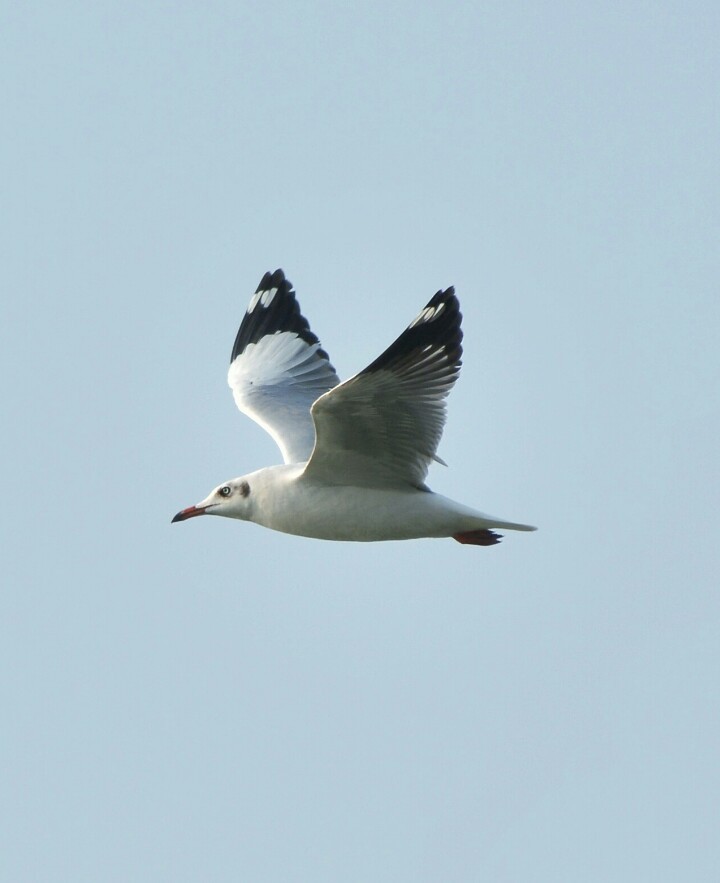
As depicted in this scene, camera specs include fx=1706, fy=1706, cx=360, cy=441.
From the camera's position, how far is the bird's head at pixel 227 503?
12.9m

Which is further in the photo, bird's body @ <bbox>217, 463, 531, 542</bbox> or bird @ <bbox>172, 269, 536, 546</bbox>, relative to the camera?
bird's body @ <bbox>217, 463, 531, 542</bbox>

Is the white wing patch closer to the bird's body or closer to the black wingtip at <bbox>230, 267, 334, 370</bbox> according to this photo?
the black wingtip at <bbox>230, 267, 334, 370</bbox>

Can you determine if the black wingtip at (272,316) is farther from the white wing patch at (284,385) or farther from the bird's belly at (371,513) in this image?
the bird's belly at (371,513)

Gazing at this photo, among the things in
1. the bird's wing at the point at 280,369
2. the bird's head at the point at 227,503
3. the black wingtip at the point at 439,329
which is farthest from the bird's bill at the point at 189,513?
the black wingtip at the point at 439,329

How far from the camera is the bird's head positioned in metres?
12.9

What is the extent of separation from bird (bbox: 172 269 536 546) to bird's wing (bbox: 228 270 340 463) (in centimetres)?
24

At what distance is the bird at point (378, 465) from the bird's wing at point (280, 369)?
9.4 inches

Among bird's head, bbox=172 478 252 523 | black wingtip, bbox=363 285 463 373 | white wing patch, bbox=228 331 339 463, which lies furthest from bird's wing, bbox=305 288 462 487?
white wing patch, bbox=228 331 339 463

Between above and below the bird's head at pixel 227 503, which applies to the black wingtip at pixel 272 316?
above

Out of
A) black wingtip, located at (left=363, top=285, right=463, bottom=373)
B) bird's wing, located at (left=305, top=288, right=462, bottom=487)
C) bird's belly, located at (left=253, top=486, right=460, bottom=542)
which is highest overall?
black wingtip, located at (left=363, top=285, right=463, bottom=373)

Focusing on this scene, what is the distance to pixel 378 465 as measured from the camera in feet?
39.5

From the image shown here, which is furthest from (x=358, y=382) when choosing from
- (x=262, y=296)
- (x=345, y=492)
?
(x=262, y=296)

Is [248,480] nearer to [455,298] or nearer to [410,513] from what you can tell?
[410,513]

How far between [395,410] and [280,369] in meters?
4.15
